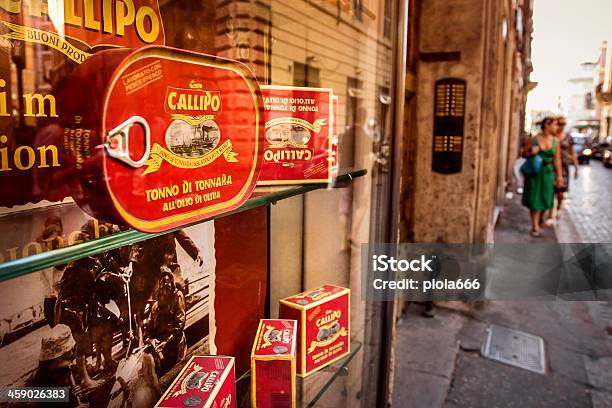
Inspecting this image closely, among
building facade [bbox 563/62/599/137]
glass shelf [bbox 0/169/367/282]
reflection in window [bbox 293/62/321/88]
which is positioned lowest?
glass shelf [bbox 0/169/367/282]

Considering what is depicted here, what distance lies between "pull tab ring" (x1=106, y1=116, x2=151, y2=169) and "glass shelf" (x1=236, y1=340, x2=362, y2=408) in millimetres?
692

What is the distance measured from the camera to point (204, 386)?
0.90m

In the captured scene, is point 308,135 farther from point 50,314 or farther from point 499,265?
point 499,265

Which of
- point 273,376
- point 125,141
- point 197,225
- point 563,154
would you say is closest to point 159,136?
point 125,141

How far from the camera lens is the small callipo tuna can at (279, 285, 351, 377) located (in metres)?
1.20

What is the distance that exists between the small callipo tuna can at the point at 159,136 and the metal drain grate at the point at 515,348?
3.03 metres

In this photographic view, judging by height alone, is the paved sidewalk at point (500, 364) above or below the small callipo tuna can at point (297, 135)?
below

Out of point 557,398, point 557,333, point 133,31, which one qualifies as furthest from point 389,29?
point 557,333

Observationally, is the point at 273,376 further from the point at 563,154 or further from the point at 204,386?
the point at 563,154

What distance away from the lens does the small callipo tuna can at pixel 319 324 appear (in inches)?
47.2

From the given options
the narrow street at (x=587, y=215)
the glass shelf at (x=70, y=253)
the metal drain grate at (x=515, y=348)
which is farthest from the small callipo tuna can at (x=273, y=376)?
the narrow street at (x=587, y=215)

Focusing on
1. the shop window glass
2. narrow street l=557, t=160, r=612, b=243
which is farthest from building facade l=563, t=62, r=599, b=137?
the shop window glass

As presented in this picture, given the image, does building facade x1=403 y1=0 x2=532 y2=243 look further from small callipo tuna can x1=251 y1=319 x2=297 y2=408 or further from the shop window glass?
small callipo tuna can x1=251 y1=319 x2=297 y2=408

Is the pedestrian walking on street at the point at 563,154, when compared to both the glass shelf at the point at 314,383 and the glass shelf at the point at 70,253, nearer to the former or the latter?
the glass shelf at the point at 314,383
